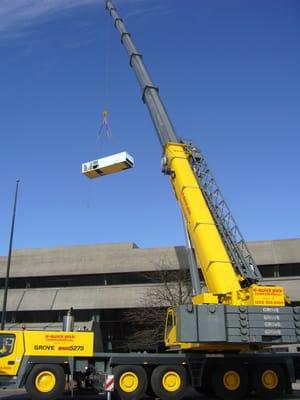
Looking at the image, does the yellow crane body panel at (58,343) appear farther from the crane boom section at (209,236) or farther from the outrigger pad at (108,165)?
the outrigger pad at (108,165)

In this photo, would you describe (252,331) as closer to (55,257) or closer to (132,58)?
(132,58)

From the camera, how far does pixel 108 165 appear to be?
2219 cm

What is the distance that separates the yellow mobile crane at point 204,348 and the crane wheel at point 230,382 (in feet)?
0.11

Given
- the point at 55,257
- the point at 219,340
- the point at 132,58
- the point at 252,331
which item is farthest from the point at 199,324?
the point at 55,257

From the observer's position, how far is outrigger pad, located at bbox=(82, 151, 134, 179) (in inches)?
859

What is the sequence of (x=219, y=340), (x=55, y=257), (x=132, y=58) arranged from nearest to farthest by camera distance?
(x=219, y=340), (x=132, y=58), (x=55, y=257)

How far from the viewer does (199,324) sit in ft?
51.8

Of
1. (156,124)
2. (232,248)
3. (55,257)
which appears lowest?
(232,248)

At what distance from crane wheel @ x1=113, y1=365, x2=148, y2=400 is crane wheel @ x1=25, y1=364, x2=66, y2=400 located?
1856 mm

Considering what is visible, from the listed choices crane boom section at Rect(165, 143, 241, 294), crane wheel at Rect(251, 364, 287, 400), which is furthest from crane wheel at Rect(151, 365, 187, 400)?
crane boom section at Rect(165, 143, 241, 294)

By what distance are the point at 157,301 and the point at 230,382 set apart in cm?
2531

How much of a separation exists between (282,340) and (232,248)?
12.1 feet

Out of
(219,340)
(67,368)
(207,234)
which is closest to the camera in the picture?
(219,340)

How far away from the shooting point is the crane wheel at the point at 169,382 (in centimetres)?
1636
